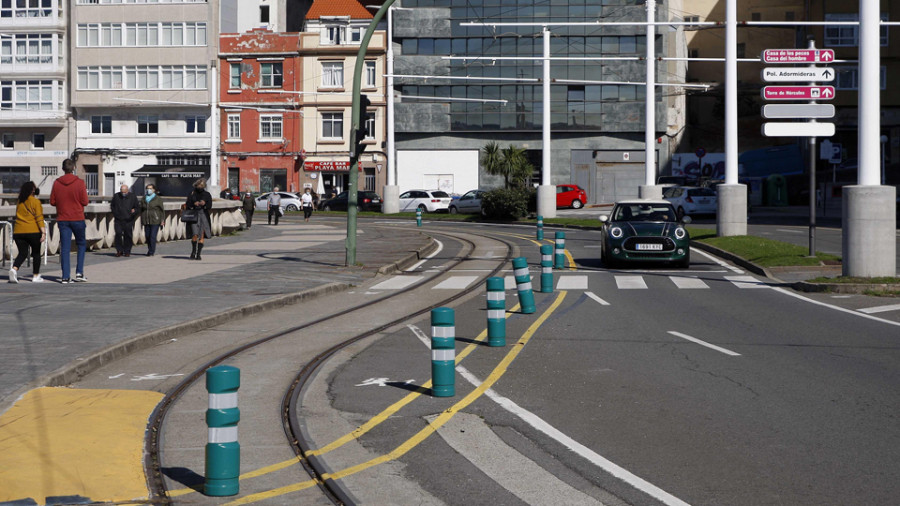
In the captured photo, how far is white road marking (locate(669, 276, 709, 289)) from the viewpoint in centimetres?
1947

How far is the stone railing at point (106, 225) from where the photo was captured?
23594mm

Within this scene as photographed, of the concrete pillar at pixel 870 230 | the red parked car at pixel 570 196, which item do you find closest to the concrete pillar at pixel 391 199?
A: the red parked car at pixel 570 196

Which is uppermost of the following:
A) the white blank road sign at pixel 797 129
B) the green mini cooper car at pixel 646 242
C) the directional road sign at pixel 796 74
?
the directional road sign at pixel 796 74

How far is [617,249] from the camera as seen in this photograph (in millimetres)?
23266

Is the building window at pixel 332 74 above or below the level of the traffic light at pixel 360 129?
above

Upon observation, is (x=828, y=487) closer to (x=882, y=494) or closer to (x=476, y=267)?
(x=882, y=494)

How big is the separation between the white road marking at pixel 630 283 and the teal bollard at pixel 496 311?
763 cm

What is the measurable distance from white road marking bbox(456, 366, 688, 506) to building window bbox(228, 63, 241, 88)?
6564 cm

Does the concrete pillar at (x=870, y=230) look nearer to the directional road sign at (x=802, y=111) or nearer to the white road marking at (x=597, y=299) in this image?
the white road marking at (x=597, y=299)

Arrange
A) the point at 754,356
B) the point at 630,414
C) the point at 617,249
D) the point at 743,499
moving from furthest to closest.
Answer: the point at 617,249
the point at 754,356
the point at 630,414
the point at 743,499

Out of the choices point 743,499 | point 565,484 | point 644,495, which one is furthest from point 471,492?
point 743,499

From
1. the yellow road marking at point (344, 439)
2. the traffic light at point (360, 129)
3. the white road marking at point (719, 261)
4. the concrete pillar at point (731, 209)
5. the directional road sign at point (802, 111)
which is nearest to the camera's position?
the yellow road marking at point (344, 439)

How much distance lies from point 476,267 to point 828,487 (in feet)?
61.0

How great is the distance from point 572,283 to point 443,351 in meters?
11.4
